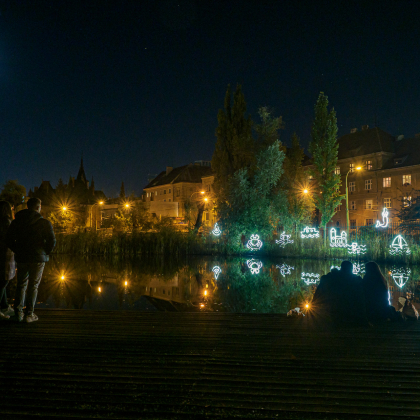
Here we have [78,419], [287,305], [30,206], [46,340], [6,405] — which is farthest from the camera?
[287,305]

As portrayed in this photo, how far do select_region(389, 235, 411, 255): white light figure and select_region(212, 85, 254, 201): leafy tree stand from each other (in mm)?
14072

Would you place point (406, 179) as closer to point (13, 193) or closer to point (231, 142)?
point (231, 142)

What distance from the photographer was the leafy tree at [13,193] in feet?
159

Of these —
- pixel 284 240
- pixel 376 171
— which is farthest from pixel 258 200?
pixel 376 171

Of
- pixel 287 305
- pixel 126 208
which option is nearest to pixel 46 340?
pixel 287 305

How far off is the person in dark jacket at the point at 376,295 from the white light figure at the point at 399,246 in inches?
783

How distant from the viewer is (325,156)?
145 ft

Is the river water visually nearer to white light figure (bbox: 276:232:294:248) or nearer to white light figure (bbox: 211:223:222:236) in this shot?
white light figure (bbox: 276:232:294:248)

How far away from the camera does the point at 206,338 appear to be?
6129 millimetres

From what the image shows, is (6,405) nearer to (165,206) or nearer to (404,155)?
(404,155)

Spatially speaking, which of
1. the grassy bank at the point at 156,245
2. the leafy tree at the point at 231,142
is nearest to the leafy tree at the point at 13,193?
the grassy bank at the point at 156,245

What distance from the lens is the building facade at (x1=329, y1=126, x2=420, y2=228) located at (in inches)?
1824

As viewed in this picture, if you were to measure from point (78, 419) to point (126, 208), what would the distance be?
44.7 m

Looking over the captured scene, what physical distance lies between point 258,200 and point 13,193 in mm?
32148
